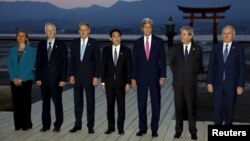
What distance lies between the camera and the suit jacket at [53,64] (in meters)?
6.53

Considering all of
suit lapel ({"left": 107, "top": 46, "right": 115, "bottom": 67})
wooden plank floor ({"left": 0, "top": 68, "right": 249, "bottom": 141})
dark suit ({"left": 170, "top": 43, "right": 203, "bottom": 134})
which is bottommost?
wooden plank floor ({"left": 0, "top": 68, "right": 249, "bottom": 141})

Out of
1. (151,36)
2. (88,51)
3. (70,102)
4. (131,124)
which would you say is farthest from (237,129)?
(70,102)

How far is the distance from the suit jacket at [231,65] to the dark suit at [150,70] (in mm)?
851

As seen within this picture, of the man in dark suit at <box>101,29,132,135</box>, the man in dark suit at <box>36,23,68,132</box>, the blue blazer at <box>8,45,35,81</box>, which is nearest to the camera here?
the man in dark suit at <box>101,29,132,135</box>

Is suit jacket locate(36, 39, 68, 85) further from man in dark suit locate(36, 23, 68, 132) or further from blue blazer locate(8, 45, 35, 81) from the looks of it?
blue blazer locate(8, 45, 35, 81)

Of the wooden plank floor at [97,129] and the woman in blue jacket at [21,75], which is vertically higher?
the woman in blue jacket at [21,75]

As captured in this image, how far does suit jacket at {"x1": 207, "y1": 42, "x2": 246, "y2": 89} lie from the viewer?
578cm

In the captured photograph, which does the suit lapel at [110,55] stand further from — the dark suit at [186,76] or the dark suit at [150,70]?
the dark suit at [186,76]

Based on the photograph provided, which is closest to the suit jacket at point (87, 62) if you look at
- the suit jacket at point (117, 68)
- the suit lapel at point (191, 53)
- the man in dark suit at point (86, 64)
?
the man in dark suit at point (86, 64)

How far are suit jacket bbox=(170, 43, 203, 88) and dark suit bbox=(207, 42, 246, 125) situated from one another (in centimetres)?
Answer: 23

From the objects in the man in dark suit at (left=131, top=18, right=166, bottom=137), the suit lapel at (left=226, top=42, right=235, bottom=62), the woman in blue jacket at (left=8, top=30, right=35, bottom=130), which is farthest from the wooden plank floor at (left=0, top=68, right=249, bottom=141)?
the suit lapel at (left=226, top=42, right=235, bottom=62)

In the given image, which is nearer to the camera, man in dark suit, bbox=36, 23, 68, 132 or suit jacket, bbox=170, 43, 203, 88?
suit jacket, bbox=170, 43, 203, 88

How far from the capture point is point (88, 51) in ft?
21.2

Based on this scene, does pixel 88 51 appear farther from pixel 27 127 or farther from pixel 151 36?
pixel 27 127
